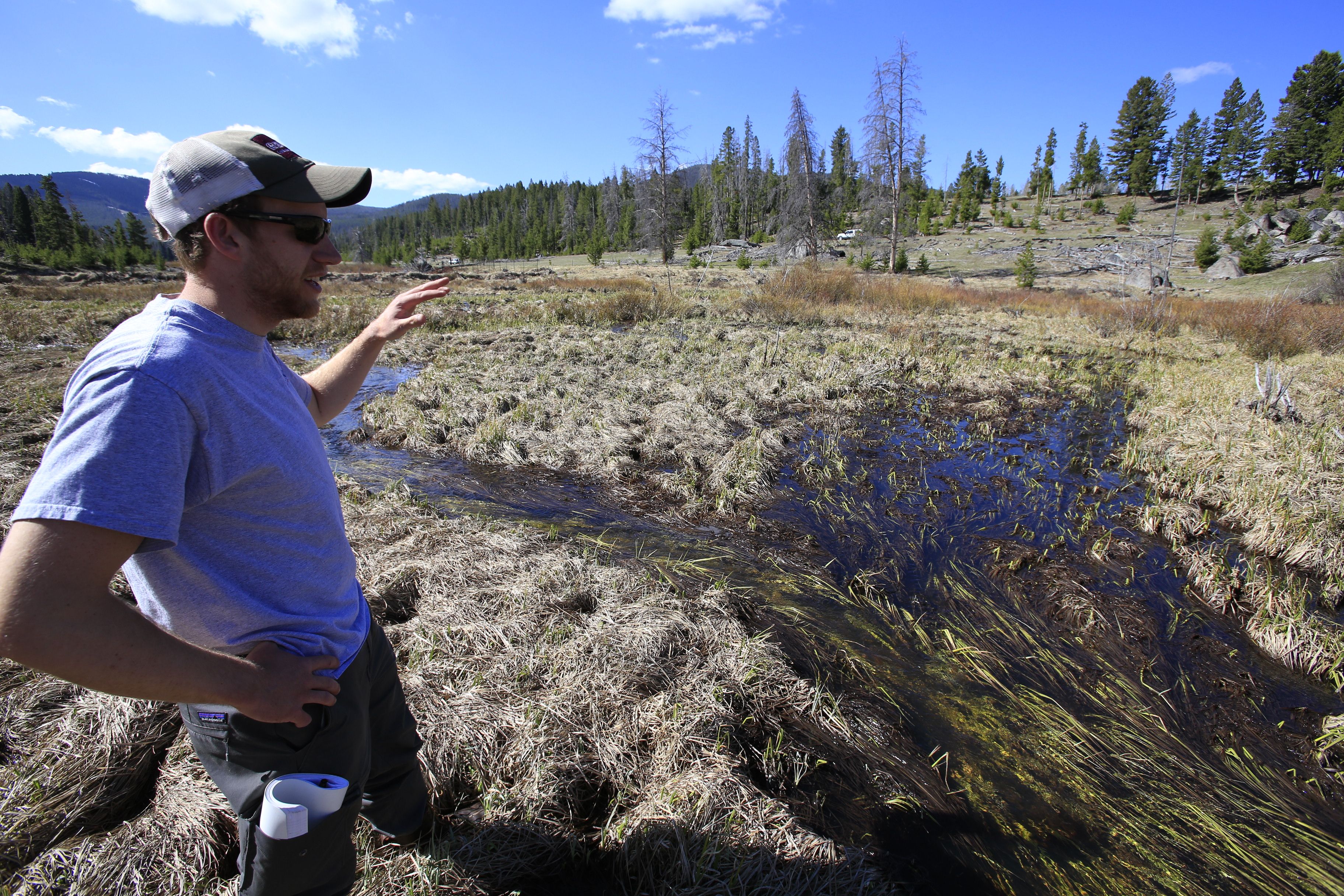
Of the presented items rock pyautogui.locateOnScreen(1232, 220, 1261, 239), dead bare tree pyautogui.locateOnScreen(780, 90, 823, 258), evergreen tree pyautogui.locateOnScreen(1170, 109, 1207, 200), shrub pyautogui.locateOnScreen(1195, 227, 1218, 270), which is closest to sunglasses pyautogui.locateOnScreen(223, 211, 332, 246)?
dead bare tree pyautogui.locateOnScreen(780, 90, 823, 258)

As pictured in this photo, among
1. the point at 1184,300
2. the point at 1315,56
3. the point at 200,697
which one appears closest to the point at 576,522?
the point at 200,697

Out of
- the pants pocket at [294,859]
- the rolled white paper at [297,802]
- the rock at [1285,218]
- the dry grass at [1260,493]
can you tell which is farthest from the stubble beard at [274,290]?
the rock at [1285,218]

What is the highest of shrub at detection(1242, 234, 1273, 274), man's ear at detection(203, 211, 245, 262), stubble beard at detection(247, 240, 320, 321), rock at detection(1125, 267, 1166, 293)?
shrub at detection(1242, 234, 1273, 274)

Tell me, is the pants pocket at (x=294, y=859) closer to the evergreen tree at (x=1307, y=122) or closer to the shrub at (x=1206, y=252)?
the shrub at (x=1206, y=252)

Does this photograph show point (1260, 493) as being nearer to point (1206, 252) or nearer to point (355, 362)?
point (355, 362)

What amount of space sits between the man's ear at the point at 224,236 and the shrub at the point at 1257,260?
46498 millimetres

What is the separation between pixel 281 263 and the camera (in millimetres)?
1566

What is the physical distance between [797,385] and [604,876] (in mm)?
9807

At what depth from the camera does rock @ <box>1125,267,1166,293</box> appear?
27.6 m

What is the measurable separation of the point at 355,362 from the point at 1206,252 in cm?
4882

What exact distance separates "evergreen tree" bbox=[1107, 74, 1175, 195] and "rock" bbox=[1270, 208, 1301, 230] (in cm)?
2568

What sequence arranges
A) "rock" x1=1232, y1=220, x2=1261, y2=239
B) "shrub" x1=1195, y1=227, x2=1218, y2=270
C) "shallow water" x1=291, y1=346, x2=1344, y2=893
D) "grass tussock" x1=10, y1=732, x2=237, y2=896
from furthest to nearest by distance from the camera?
"rock" x1=1232, y1=220, x2=1261, y2=239, "shrub" x1=1195, y1=227, x2=1218, y2=270, "shallow water" x1=291, y1=346, x2=1344, y2=893, "grass tussock" x1=10, y1=732, x2=237, y2=896

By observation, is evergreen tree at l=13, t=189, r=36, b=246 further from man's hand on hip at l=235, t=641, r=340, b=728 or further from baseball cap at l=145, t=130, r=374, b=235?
man's hand on hip at l=235, t=641, r=340, b=728

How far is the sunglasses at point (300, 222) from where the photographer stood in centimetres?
148
